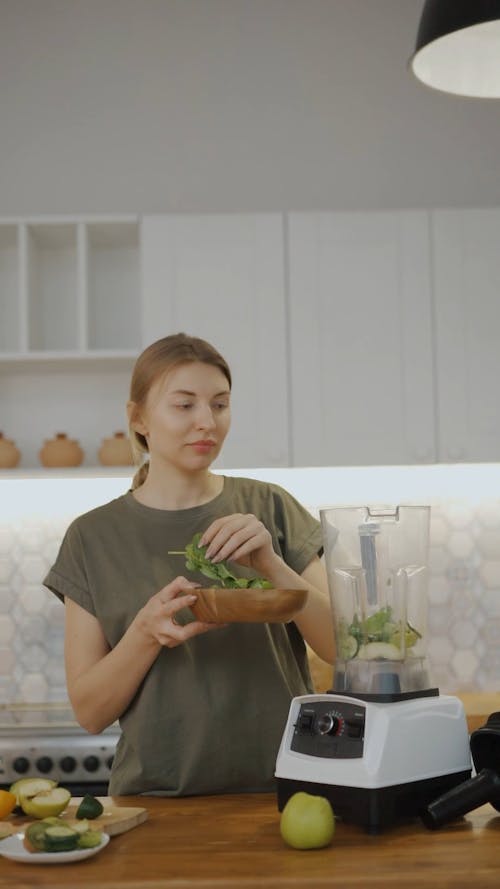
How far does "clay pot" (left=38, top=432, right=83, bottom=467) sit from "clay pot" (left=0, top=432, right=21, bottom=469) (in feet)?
→ 0.28

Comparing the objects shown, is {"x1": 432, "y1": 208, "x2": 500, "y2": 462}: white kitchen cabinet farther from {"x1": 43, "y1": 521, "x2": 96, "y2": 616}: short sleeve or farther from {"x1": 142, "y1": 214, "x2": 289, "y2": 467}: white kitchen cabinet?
{"x1": 43, "y1": 521, "x2": 96, "y2": 616}: short sleeve

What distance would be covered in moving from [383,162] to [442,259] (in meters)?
0.60

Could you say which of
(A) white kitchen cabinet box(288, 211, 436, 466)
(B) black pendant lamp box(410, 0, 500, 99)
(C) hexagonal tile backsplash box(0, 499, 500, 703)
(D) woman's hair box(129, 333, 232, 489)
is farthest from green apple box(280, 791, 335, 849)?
(C) hexagonal tile backsplash box(0, 499, 500, 703)

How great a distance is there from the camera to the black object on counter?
1467mm

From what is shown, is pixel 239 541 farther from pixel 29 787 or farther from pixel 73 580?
pixel 29 787

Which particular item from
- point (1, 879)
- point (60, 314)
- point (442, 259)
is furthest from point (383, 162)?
point (1, 879)

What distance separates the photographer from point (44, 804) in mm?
1559

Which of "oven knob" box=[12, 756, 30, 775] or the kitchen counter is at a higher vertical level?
the kitchen counter

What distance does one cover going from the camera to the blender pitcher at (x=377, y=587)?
1.60 m

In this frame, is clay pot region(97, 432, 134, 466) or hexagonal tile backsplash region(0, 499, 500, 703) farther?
hexagonal tile backsplash region(0, 499, 500, 703)

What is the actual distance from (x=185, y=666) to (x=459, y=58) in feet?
3.68

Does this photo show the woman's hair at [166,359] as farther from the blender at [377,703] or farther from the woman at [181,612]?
the blender at [377,703]

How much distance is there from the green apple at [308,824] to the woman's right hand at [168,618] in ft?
1.16

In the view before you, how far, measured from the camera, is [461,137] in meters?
3.97
